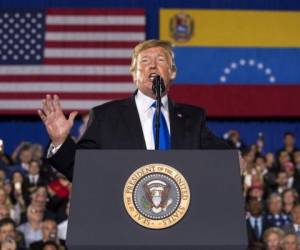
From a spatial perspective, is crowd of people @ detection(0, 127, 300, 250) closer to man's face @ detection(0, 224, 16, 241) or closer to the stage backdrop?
man's face @ detection(0, 224, 16, 241)

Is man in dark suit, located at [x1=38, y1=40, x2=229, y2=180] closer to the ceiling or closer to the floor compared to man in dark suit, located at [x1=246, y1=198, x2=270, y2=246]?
closer to the ceiling

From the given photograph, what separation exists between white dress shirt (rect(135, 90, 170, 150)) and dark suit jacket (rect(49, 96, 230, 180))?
0.02 m

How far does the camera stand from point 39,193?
8.35m

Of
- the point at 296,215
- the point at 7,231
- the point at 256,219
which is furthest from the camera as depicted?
the point at 256,219

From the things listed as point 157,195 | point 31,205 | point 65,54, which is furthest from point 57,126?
point 65,54

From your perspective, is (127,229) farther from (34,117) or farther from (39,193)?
(34,117)

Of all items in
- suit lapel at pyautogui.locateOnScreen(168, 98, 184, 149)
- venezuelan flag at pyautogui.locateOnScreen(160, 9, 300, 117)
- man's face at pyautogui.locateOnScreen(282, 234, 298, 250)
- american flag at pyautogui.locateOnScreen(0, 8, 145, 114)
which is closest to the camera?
suit lapel at pyautogui.locateOnScreen(168, 98, 184, 149)

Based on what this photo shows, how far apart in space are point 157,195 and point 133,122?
0.56m

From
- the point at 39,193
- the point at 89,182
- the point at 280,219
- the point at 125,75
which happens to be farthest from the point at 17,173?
the point at 89,182

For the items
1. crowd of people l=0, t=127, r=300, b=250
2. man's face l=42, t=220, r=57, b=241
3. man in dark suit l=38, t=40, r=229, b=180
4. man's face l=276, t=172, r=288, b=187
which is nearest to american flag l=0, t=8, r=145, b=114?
crowd of people l=0, t=127, r=300, b=250

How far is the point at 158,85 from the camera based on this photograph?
10.5 feet

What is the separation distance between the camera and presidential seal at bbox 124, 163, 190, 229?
2.78 metres

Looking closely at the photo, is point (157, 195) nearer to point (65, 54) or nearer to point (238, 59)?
point (65, 54)

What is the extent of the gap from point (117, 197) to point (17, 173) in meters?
6.60
